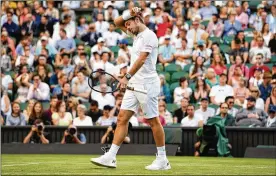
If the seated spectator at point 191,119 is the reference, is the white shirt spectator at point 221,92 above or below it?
above

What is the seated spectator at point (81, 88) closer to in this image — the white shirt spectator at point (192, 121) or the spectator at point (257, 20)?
the white shirt spectator at point (192, 121)

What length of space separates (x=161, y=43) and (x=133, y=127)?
4.53 metres

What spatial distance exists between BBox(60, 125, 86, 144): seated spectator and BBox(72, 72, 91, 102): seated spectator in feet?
7.60

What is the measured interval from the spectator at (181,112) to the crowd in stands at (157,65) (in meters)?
0.03

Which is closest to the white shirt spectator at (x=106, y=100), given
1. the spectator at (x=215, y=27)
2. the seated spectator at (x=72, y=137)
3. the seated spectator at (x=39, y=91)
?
the seated spectator at (x=39, y=91)

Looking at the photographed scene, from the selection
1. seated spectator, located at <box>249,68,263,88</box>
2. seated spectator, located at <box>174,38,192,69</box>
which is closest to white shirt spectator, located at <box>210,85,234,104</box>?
seated spectator, located at <box>249,68,263,88</box>

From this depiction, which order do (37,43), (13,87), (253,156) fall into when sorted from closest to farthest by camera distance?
(253,156)
(13,87)
(37,43)

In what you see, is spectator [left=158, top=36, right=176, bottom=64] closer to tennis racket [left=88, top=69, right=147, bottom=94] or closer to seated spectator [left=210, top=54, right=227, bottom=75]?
seated spectator [left=210, top=54, right=227, bottom=75]

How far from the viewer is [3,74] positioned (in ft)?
72.2

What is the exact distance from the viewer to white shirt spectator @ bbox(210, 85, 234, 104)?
18906 millimetres

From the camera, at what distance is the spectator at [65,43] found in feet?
74.2

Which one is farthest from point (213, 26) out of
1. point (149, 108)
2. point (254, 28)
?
point (149, 108)

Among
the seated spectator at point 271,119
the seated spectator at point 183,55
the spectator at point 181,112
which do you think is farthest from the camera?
the seated spectator at point 183,55

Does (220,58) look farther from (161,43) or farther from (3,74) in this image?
(3,74)
